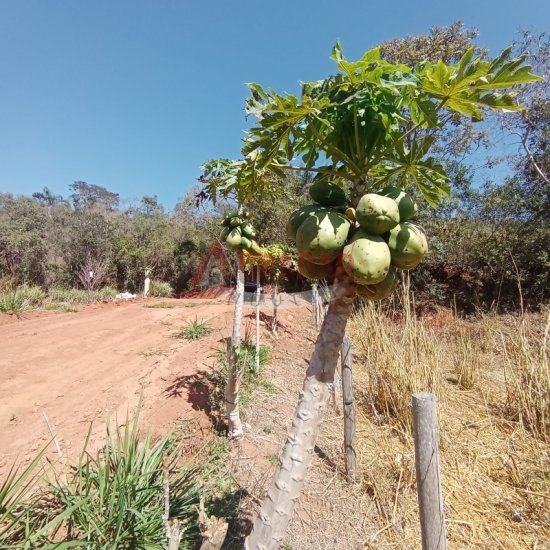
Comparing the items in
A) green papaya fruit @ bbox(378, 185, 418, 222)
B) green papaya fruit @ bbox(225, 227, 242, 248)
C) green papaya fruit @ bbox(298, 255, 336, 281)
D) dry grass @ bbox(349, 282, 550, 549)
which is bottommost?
dry grass @ bbox(349, 282, 550, 549)

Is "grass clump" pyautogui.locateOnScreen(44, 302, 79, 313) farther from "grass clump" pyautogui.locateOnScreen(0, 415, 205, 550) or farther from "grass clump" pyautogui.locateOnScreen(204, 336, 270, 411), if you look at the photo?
"grass clump" pyautogui.locateOnScreen(0, 415, 205, 550)

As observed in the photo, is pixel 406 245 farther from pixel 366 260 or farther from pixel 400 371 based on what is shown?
pixel 400 371

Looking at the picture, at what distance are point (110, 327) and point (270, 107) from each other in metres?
8.62

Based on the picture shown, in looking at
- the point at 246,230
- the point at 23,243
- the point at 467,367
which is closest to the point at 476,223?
the point at 467,367

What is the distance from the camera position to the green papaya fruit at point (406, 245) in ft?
3.64

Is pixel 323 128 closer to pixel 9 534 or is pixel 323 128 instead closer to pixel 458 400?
pixel 9 534

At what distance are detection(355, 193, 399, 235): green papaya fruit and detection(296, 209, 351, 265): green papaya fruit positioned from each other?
0.08 meters

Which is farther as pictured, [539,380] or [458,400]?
[458,400]

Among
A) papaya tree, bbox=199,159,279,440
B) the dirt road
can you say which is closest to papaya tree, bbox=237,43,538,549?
papaya tree, bbox=199,159,279,440

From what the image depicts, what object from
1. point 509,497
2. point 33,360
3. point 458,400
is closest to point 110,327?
point 33,360

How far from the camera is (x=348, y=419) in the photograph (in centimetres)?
333

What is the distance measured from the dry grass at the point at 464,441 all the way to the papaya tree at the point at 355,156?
2189 millimetres

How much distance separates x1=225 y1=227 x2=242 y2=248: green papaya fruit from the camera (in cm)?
386

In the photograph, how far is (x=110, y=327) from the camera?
27.4 ft
